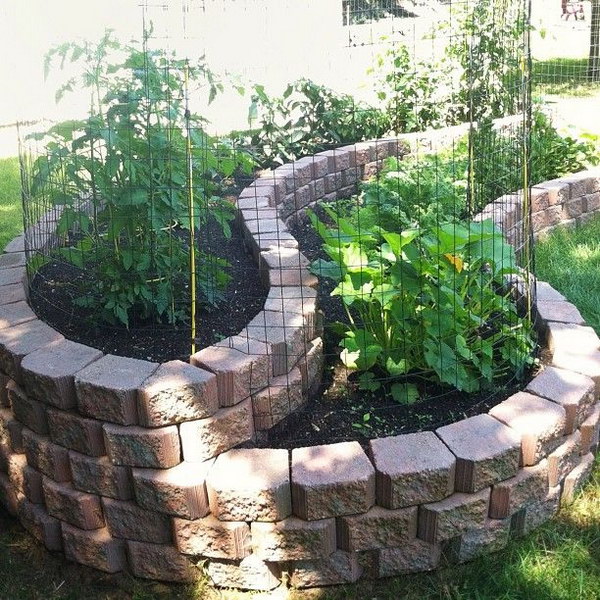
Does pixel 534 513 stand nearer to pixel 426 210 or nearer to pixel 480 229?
pixel 480 229

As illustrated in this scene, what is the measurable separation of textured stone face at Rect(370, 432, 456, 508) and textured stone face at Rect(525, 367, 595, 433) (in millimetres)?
518

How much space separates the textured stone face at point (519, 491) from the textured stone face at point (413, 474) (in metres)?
0.19

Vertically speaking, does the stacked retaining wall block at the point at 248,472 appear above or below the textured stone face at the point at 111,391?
below

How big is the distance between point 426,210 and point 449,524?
2.41 metres

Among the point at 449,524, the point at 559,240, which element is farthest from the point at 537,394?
the point at 559,240

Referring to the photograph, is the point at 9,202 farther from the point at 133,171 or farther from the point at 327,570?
the point at 327,570

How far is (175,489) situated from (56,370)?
60 cm

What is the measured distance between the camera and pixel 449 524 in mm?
2750

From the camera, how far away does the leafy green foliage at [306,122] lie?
20.3ft

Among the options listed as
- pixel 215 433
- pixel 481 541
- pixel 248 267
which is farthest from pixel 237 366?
pixel 248 267

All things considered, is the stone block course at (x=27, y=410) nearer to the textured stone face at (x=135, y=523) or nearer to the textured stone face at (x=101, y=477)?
the textured stone face at (x=101, y=477)

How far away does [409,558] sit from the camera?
2.78m

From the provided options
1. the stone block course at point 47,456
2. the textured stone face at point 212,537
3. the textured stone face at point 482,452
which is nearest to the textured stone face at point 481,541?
the textured stone face at point 482,452

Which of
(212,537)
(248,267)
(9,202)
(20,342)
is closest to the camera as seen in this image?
(212,537)
